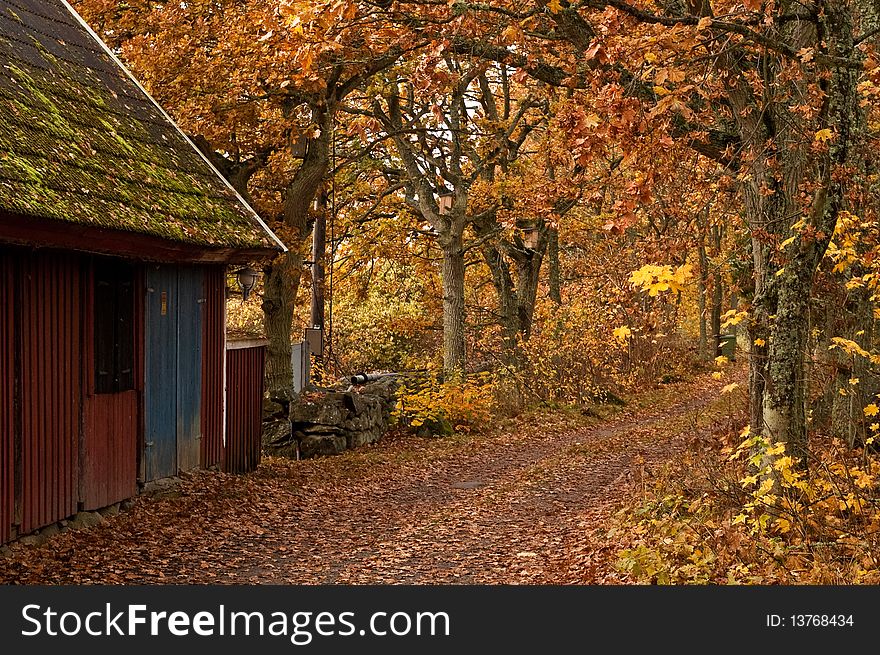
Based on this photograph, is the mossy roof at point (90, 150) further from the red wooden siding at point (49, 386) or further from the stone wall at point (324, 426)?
the stone wall at point (324, 426)

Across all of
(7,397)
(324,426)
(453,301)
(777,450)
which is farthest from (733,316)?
(453,301)

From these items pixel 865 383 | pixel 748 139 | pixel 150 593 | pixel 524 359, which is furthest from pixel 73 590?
pixel 524 359

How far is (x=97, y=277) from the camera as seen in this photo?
33.8ft

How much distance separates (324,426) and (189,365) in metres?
5.97

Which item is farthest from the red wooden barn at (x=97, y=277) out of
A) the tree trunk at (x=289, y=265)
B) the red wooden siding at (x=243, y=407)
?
the tree trunk at (x=289, y=265)

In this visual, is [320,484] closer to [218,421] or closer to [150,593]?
[218,421]

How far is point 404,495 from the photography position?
1407cm

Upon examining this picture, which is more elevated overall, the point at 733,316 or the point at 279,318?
the point at 279,318

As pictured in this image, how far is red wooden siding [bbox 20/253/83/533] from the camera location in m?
8.94

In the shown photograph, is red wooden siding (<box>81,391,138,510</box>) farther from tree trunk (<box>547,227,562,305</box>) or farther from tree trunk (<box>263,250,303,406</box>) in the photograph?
tree trunk (<box>547,227,562,305</box>)

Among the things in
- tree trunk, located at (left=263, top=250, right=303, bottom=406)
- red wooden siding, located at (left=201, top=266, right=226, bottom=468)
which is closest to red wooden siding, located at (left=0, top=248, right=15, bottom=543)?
red wooden siding, located at (left=201, top=266, right=226, bottom=468)

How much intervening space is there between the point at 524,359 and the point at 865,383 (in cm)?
1430

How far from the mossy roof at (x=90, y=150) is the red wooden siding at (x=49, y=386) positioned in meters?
0.81

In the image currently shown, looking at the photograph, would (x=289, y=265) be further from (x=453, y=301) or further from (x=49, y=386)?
(x=49, y=386)
